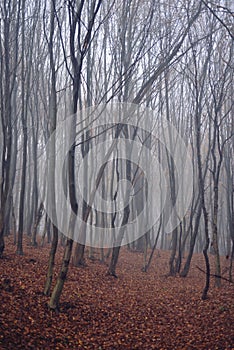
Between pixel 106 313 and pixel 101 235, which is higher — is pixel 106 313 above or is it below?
below

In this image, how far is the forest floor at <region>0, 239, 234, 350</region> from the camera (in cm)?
562

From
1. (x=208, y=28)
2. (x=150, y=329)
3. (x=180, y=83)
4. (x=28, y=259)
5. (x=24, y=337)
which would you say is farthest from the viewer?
(x=180, y=83)

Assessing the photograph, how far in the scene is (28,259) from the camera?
966cm

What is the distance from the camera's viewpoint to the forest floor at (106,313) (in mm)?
5617

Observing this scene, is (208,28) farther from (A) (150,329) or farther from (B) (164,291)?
(A) (150,329)

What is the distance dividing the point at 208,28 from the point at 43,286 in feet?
23.5

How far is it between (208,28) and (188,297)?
635cm

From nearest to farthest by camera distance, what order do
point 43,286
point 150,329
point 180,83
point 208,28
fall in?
point 150,329 < point 43,286 < point 208,28 < point 180,83

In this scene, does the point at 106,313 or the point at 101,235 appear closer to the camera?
the point at 106,313

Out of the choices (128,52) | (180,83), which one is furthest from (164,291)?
(180,83)

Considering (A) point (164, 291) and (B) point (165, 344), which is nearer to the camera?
(B) point (165, 344)

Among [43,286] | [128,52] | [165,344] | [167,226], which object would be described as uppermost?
[128,52]

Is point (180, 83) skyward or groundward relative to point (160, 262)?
skyward

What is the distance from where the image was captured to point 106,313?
7207 millimetres
